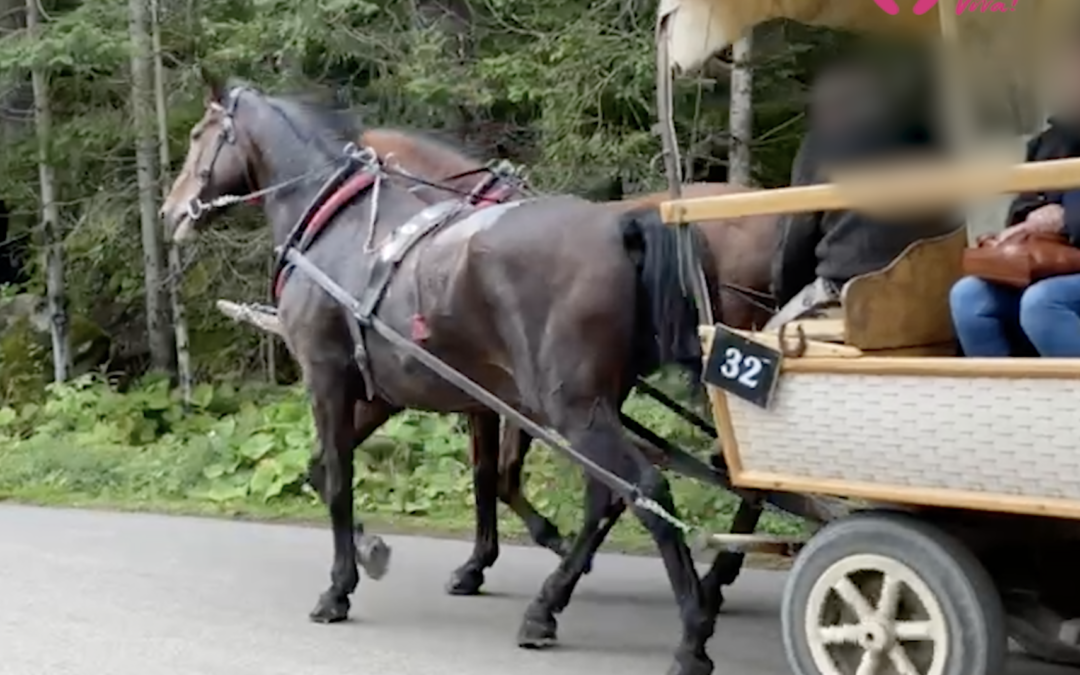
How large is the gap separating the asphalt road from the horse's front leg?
0.15 metres

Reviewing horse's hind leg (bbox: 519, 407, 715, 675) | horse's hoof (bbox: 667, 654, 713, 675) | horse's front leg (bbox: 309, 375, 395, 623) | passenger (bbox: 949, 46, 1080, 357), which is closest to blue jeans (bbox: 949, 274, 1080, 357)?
passenger (bbox: 949, 46, 1080, 357)

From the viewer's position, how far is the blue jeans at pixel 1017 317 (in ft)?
14.5

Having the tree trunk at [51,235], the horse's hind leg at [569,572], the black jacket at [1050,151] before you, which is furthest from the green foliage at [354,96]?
the horse's hind leg at [569,572]

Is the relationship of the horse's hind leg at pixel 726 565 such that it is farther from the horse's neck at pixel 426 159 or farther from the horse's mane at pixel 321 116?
the horse's mane at pixel 321 116

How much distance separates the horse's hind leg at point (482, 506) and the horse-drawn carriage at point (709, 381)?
1 centimetres

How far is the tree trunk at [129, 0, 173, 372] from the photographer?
47.4 feet

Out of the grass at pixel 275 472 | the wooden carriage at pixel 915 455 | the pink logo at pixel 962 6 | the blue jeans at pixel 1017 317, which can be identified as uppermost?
the pink logo at pixel 962 6

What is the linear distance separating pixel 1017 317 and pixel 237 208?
4.63 metres

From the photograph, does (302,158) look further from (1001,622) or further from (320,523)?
(1001,622)

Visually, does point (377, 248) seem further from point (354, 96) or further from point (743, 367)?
point (354, 96)

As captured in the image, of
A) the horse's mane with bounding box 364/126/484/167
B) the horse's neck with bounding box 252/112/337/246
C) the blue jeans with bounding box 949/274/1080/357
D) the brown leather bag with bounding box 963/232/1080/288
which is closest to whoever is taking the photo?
the blue jeans with bounding box 949/274/1080/357

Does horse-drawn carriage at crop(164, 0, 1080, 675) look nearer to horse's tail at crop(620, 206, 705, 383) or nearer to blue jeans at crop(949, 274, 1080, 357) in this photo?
horse's tail at crop(620, 206, 705, 383)

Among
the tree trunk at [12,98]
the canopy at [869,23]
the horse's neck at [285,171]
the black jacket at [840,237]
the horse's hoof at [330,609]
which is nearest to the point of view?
the black jacket at [840,237]

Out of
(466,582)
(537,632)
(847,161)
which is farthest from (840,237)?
(466,582)
